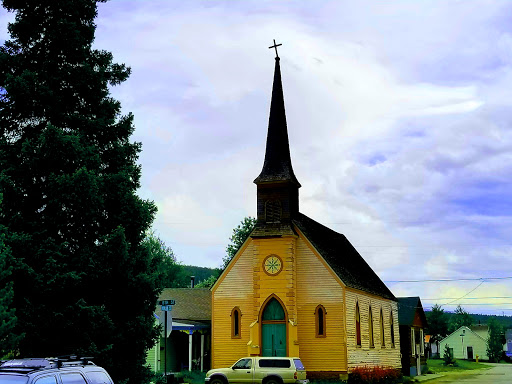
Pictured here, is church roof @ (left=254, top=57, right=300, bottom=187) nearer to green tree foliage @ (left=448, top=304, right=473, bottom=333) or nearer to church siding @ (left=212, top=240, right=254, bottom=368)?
church siding @ (left=212, top=240, right=254, bottom=368)

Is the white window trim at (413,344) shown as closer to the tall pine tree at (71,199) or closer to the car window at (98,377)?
the tall pine tree at (71,199)

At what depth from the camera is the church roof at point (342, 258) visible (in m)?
41.0

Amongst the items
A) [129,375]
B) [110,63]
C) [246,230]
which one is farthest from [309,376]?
[246,230]

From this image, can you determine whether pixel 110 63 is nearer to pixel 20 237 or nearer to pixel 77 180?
pixel 77 180

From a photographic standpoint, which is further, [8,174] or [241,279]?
[241,279]

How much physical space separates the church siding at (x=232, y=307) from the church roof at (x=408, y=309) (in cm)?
2194

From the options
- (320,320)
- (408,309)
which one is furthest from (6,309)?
(408,309)

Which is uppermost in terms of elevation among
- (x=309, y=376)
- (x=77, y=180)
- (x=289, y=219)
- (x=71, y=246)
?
(x=289, y=219)

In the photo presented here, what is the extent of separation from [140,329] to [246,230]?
46613 millimetres

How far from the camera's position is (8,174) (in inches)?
840

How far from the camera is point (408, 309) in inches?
2400

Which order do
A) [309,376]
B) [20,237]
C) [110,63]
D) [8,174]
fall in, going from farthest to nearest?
[309,376], [110,63], [8,174], [20,237]

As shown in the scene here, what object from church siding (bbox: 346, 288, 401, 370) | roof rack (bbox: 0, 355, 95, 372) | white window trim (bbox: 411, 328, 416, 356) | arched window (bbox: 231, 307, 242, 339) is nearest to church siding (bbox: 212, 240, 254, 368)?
arched window (bbox: 231, 307, 242, 339)

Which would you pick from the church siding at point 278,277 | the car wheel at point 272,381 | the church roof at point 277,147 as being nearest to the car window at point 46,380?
the car wheel at point 272,381
